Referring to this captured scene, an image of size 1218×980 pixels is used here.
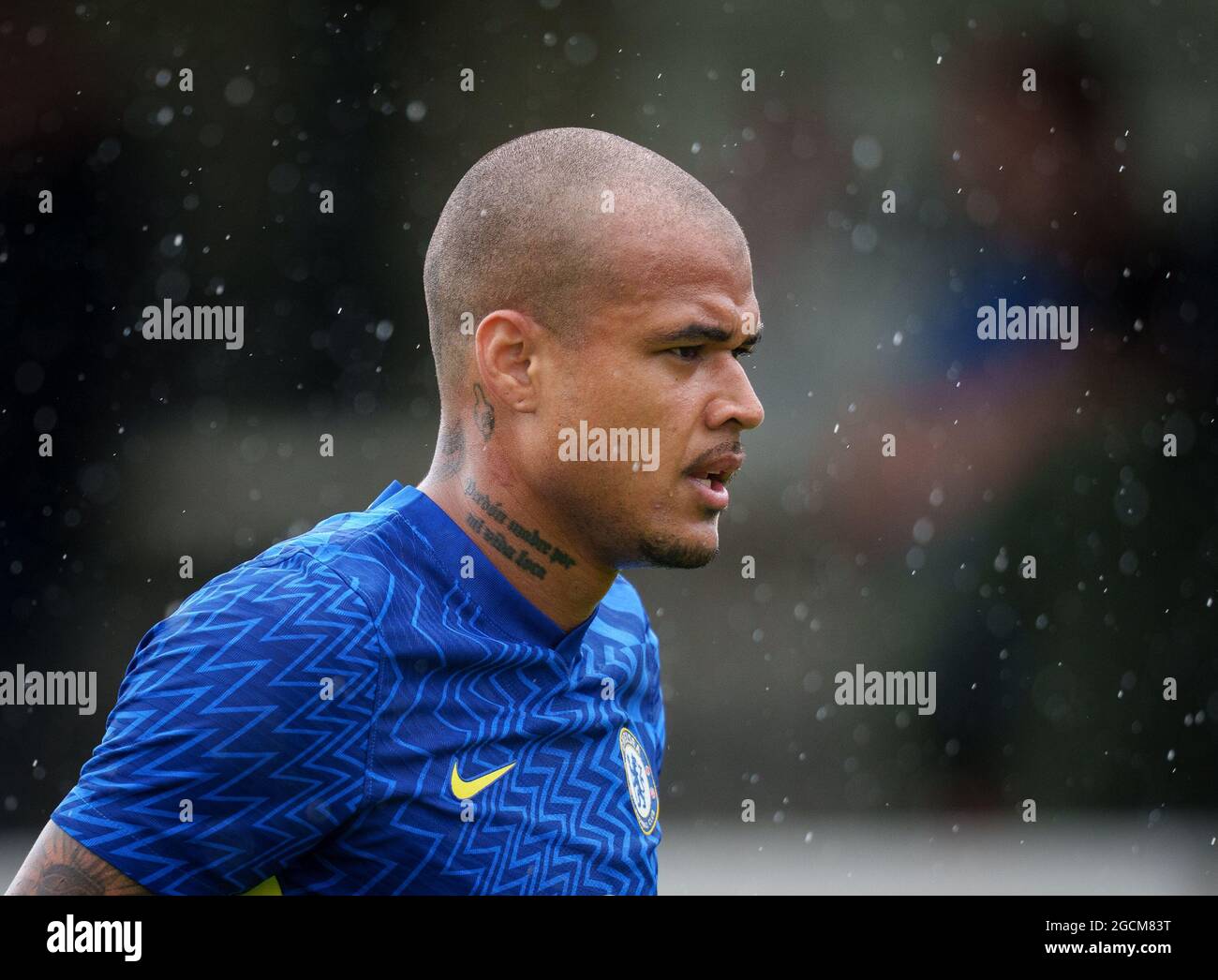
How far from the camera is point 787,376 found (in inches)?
172

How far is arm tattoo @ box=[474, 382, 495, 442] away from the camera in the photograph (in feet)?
6.18

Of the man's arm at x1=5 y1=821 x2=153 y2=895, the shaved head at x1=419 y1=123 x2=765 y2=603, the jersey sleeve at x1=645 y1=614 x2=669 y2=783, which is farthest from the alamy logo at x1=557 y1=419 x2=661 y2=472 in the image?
the man's arm at x1=5 y1=821 x2=153 y2=895

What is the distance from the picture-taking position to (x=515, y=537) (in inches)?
73.2

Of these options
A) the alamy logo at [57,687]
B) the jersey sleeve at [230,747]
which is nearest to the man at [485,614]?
the jersey sleeve at [230,747]

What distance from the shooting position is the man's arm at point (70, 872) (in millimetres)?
1483

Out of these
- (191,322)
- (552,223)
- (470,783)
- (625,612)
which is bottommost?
(470,783)

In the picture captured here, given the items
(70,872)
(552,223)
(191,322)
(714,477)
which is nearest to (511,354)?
(552,223)

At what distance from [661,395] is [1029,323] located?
2999 millimetres

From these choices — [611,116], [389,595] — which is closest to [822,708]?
[611,116]

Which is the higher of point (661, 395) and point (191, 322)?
point (191, 322)

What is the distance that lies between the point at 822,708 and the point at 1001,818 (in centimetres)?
83

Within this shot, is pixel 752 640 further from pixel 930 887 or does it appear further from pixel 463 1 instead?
pixel 463 1

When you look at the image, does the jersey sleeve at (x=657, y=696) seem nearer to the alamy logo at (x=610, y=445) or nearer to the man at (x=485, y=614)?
the man at (x=485, y=614)

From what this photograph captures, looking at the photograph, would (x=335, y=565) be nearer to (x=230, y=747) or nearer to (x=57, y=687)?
(x=230, y=747)
